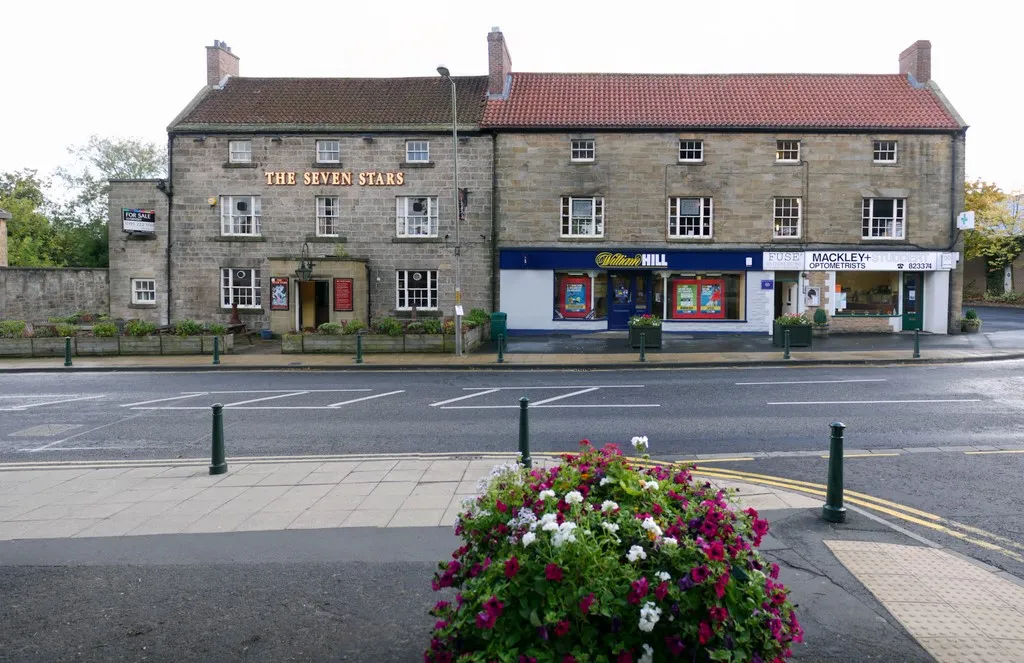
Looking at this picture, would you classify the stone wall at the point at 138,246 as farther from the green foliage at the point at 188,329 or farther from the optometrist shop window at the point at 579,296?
the optometrist shop window at the point at 579,296

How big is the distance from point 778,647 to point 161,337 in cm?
2496

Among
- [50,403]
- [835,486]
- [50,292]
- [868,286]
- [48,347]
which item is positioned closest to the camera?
[835,486]

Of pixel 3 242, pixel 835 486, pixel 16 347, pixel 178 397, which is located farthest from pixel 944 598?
pixel 3 242

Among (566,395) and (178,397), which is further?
(178,397)

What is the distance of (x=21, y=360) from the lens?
75.7ft

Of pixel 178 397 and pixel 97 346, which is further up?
pixel 97 346

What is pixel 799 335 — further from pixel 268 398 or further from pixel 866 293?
pixel 268 398

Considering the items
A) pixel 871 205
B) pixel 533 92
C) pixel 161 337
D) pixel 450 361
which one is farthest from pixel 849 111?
pixel 161 337

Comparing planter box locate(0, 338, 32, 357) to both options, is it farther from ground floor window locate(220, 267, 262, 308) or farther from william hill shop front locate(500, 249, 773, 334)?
william hill shop front locate(500, 249, 773, 334)

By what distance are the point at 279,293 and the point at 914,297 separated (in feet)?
88.0

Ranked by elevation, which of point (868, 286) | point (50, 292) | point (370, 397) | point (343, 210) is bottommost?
point (370, 397)

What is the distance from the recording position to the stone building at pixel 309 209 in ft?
97.7

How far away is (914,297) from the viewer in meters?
29.8

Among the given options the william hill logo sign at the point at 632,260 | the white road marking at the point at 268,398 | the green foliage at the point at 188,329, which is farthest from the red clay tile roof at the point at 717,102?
the white road marking at the point at 268,398
